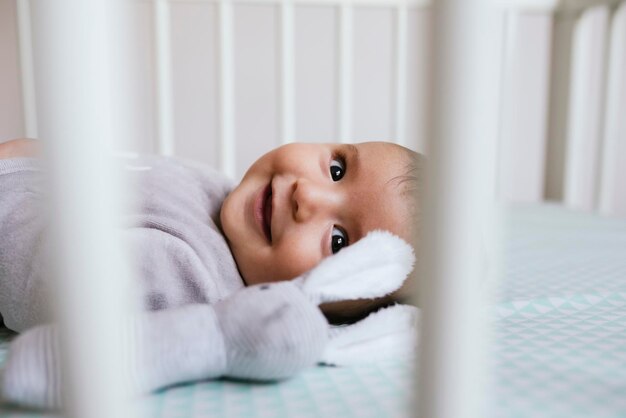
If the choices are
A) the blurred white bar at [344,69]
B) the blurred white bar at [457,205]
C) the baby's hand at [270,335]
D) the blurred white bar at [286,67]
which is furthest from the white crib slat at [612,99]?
the blurred white bar at [457,205]

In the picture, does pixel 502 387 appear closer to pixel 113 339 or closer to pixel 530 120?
pixel 113 339

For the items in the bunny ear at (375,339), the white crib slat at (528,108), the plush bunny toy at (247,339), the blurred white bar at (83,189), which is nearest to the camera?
the blurred white bar at (83,189)

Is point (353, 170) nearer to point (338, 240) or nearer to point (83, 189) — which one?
point (338, 240)

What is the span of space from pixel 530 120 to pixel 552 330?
1.26 metres

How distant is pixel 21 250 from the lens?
57 cm

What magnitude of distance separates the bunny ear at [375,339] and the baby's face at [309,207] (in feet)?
0.25

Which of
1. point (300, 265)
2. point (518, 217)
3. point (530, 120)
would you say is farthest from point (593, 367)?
point (530, 120)

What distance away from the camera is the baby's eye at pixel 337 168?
647mm

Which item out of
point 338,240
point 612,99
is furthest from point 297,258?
point 612,99

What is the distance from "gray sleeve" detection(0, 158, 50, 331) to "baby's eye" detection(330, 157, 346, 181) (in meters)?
0.28

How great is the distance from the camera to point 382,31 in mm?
1572

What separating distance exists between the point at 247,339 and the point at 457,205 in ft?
0.76

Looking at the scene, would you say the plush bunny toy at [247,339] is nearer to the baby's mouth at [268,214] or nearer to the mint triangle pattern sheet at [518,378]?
the mint triangle pattern sheet at [518,378]

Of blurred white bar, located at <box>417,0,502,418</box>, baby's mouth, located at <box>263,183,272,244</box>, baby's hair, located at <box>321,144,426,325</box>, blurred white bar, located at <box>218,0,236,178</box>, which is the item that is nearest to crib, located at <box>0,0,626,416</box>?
blurred white bar, located at <box>218,0,236,178</box>
